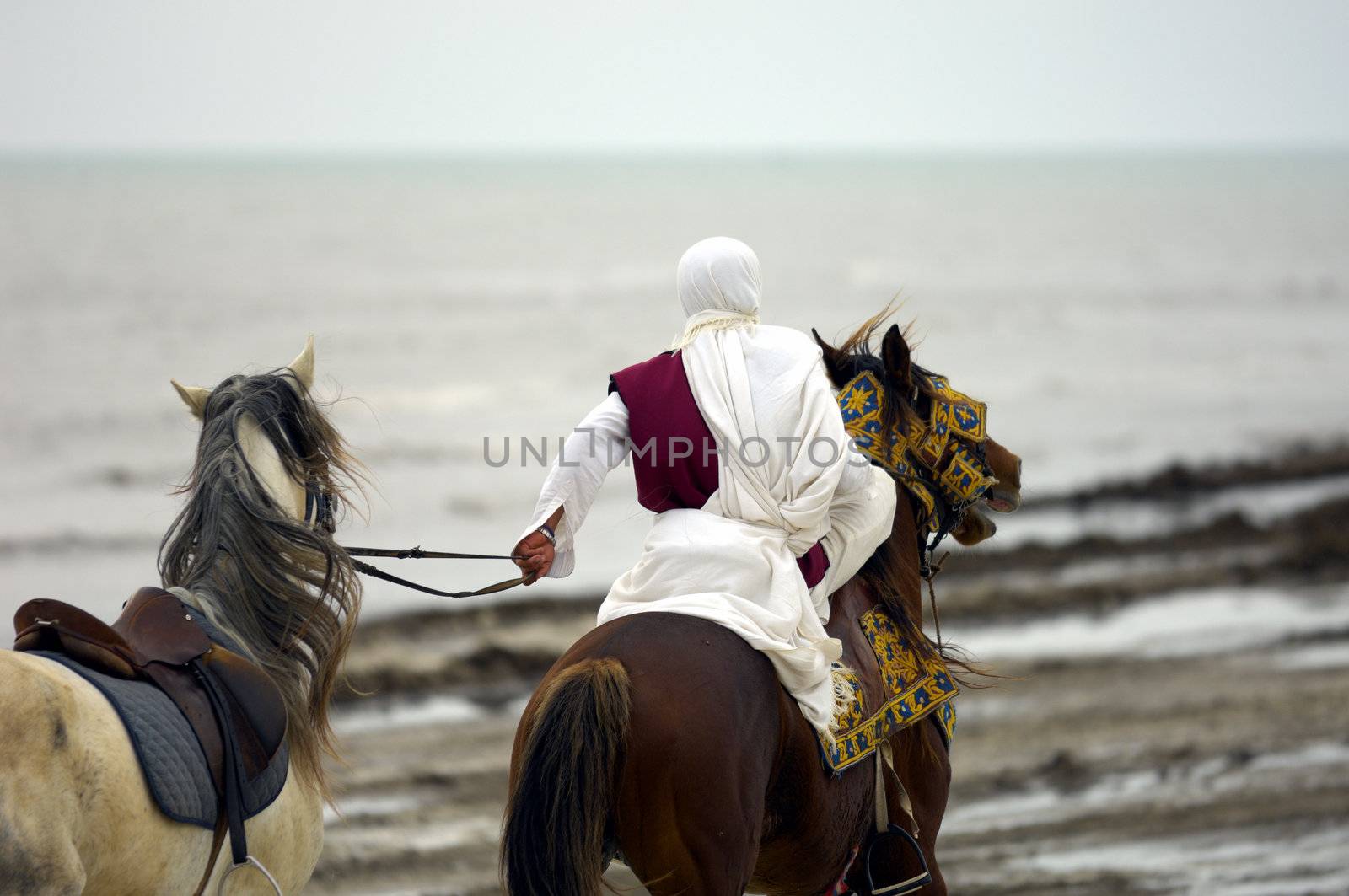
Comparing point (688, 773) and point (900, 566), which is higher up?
point (900, 566)

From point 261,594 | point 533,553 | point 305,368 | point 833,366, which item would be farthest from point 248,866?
point 833,366

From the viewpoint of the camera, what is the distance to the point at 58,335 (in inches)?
1106

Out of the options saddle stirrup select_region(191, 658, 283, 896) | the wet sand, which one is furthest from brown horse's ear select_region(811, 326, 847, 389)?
the wet sand

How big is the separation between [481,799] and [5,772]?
374cm

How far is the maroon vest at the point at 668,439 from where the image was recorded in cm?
343

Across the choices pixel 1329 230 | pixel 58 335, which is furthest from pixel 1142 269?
pixel 58 335

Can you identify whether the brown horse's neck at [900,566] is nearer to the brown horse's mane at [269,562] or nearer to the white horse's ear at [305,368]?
the brown horse's mane at [269,562]

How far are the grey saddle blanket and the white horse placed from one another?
0.02 meters

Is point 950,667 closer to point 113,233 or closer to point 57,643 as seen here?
point 57,643

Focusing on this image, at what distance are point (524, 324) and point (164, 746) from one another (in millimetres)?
30190

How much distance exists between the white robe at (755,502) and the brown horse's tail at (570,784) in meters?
0.36

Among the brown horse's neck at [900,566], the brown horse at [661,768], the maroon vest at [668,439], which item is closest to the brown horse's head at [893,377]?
the brown horse's neck at [900,566]

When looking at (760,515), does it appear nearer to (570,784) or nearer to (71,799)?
(570,784)

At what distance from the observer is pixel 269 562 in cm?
A: 346
